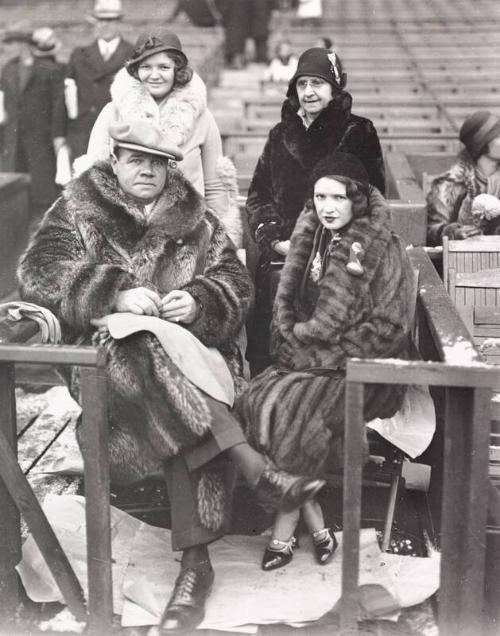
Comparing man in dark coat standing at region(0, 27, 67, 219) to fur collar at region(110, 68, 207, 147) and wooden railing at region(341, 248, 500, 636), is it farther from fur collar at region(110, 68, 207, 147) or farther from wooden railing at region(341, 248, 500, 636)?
wooden railing at region(341, 248, 500, 636)

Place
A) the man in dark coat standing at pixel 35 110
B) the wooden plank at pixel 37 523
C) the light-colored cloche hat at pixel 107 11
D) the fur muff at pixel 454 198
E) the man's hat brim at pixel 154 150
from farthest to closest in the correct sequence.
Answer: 1. the man in dark coat standing at pixel 35 110
2. the light-colored cloche hat at pixel 107 11
3. the fur muff at pixel 454 198
4. the man's hat brim at pixel 154 150
5. the wooden plank at pixel 37 523

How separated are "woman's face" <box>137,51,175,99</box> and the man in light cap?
0.70 metres

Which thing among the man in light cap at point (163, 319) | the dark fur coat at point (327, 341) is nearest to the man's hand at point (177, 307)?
the man in light cap at point (163, 319)

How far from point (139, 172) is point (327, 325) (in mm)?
899

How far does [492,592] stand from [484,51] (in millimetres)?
12648

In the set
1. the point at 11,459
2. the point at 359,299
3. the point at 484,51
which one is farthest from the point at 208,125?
the point at 484,51

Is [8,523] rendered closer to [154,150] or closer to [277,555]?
[277,555]

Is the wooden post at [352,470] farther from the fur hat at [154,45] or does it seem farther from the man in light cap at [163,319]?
the fur hat at [154,45]

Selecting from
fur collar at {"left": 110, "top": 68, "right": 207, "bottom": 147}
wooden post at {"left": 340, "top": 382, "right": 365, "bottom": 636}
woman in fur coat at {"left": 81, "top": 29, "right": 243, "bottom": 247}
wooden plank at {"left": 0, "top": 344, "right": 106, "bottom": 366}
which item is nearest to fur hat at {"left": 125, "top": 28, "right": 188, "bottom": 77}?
woman in fur coat at {"left": 81, "top": 29, "right": 243, "bottom": 247}

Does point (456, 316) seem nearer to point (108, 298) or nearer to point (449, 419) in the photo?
point (449, 419)

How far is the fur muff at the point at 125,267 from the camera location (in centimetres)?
327

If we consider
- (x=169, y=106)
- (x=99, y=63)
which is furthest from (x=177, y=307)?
(x=99, y=63)

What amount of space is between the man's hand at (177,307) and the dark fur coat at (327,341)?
14.0 inches

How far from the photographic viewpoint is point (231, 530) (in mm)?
3734
